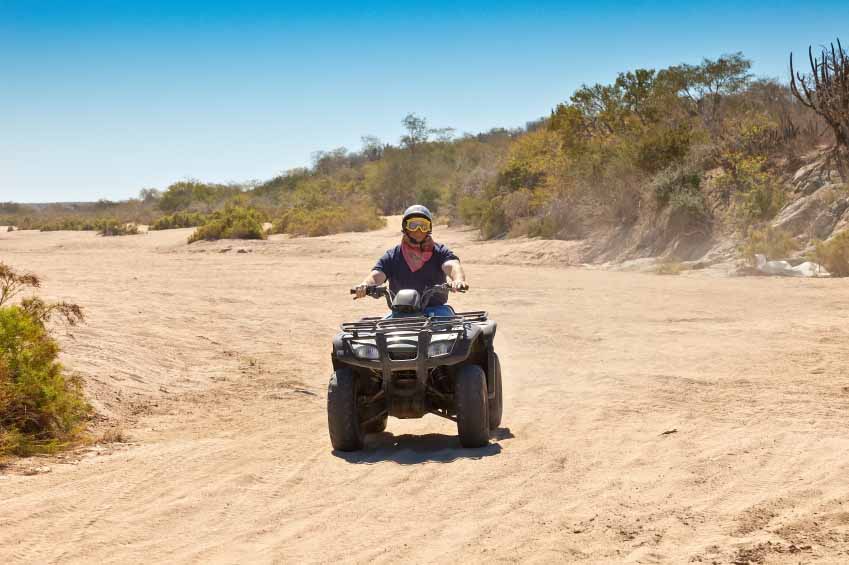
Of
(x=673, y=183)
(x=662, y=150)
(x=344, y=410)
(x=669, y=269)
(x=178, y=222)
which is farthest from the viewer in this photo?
(x=178, y=222)

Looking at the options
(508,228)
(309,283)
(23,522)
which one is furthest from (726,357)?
(508,228)

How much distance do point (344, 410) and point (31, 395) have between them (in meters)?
2.71

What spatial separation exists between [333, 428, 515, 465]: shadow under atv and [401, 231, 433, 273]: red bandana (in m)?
1.39

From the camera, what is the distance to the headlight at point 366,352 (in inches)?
278

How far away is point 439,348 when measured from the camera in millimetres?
7062

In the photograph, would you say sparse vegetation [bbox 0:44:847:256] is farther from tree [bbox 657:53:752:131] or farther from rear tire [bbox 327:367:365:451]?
rear tire [bbox 327:367:365:451]

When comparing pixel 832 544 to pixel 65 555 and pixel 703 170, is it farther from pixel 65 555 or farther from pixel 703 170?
pixel 703 170

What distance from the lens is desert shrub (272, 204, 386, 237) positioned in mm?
40219

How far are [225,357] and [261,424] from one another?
12.9ft

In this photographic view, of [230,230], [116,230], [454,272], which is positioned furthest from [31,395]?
[116,230]

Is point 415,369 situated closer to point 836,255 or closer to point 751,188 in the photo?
point 836,255

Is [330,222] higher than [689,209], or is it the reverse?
[330,222]

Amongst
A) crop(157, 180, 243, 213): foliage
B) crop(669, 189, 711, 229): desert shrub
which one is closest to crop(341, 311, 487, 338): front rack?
crop(669, 189, 711, 229): desert shrub

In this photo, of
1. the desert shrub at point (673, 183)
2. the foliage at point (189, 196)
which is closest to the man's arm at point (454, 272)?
the desert shrub at point (673, 183)
